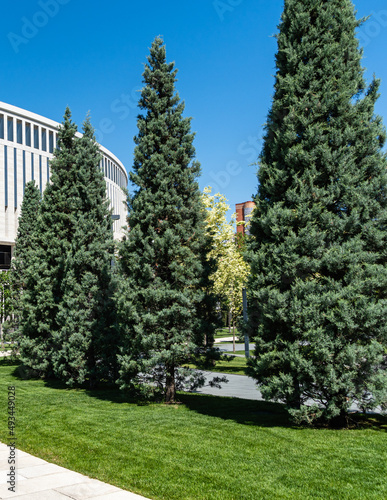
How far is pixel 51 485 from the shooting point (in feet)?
17.4

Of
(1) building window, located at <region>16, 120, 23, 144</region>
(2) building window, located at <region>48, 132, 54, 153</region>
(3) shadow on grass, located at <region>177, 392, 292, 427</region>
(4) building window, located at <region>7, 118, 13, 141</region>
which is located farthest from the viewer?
(2) building window, located at <region>48, 132, 54, 153</region>

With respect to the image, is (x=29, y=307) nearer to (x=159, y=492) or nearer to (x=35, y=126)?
(x=159, y=492)

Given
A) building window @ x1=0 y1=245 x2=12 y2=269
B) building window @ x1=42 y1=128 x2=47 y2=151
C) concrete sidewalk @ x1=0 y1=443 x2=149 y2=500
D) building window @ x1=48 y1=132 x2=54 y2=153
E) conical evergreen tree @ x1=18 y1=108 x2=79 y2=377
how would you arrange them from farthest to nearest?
building window @ x1=48 y1=132 x2=54 y2=153 < building window @ x1=42 y1=128 x2=47 y2=151 < building window @ x1=0 y1=245 x2=12 y2=269 < conical evergreen tree @ x1=18 y1=108 x2=79 y2=377 < concrete sidewalk @ x1=0 y1=443 x2=149 y2=500

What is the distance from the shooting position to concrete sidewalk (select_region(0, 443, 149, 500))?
16.1ft

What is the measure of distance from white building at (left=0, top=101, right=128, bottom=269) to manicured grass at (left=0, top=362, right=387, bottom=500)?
3551 cm

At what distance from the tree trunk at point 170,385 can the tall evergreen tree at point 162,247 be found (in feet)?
0.08

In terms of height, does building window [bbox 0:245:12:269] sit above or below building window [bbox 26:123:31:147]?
below

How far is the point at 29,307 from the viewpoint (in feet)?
50.5

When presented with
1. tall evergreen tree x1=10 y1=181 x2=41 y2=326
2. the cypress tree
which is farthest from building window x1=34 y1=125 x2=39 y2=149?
the cypress tree

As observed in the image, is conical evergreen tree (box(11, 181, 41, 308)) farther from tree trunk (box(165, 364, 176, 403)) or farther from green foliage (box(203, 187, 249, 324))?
tree trunk (box(165, 364, 176, 403))

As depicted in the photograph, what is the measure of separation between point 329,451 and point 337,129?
Answer: 5.37 m

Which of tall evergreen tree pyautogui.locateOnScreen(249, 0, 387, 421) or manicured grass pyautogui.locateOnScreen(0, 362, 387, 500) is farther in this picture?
tall evergreen tree pyautogui.locateOnScreen(249, 0, 387, 421)

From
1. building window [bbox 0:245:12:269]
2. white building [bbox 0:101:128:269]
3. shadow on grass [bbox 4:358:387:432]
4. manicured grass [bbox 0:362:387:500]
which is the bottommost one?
shadow on grass [bbox 4:358:387:432]

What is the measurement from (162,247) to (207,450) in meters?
4.87
